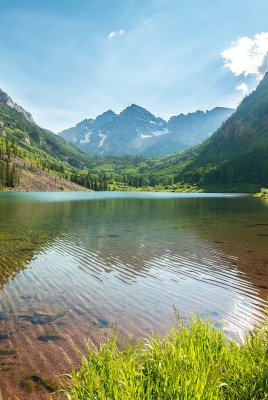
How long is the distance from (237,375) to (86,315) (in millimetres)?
10019

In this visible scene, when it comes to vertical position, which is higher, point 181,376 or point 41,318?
point 181,376

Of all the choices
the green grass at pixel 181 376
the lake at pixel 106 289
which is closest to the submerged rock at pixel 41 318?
the lake at pixel 106 289

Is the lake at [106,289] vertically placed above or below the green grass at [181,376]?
below

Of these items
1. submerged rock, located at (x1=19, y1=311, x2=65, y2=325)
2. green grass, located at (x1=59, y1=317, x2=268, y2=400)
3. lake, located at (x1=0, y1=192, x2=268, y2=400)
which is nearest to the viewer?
green grass, located at (x1=59, y1=317, x2=268, y2=400)

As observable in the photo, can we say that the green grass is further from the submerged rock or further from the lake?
the submerged rock

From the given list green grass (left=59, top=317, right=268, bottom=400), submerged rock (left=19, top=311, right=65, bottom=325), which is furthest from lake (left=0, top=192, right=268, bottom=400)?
green grass (left=59, top=317, right=268, bottom=400)

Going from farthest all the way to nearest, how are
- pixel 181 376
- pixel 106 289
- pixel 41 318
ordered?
1. pixel 106 289
2. pixel 41 318
3. pixel 181 376

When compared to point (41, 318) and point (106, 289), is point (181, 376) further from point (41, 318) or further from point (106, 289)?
point (106, 289)

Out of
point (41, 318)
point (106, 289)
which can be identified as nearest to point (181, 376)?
point (41, 318)

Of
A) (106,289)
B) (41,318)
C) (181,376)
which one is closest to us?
(181,376)

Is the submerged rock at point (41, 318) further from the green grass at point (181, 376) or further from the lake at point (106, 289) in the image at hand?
the green grass at point (181, 376)

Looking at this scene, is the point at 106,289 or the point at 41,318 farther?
the point at 106,289

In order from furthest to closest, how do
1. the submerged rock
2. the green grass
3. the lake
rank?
the submerged rock
the lake
the green grass

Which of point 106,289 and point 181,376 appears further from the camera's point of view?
point 106,289
